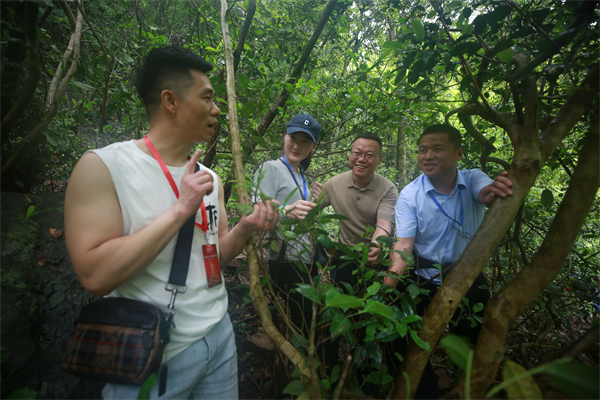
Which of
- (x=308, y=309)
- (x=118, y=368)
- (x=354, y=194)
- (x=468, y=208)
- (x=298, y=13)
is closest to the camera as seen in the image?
(x=118, y=368)

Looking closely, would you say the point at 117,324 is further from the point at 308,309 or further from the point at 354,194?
the point at 354,194

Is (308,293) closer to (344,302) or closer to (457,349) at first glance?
(344,302)

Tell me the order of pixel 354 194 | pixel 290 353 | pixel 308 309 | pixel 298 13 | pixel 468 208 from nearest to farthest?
pixel 290 353
pixel 468 208
pixel 308 309
pixel 354 194
pixel 298 13

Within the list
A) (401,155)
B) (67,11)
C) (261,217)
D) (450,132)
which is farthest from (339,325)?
(401,155)

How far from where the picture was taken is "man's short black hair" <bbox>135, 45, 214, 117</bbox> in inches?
52.7

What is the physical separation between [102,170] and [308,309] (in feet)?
6.65

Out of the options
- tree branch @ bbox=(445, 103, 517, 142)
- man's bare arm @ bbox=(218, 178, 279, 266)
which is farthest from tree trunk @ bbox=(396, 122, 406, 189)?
man's bare arm @ bbox=(218, 178, 279, 266)

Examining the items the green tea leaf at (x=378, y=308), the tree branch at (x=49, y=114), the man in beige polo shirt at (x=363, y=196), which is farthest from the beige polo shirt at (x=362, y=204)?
the tree branch at (x=49, y=114)

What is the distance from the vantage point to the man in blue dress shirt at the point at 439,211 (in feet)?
7.50

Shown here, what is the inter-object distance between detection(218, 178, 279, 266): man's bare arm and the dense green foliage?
18 cm

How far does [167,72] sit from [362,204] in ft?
7.47

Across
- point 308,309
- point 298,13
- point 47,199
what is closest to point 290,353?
point 308,309

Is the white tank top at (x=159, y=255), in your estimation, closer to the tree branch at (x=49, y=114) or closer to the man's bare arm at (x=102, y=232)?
the man's bare arm at (x=102, y=232)

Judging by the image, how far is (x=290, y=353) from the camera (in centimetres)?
119
